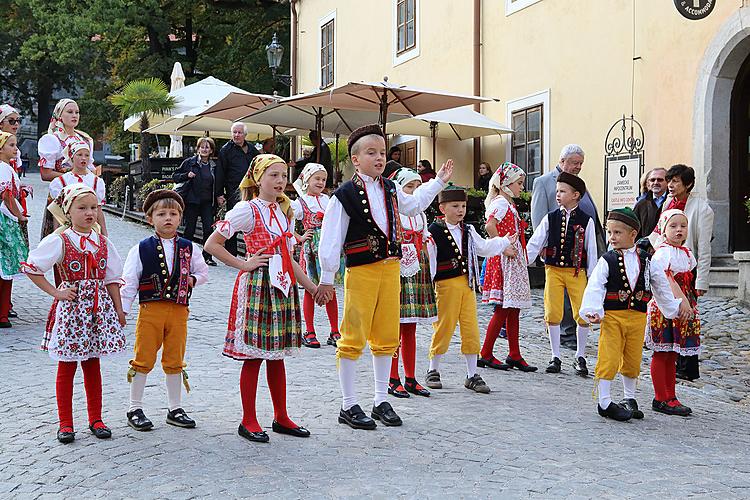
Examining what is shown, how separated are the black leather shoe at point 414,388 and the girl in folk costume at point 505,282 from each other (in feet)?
4.31

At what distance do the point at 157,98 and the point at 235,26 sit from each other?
12931mm

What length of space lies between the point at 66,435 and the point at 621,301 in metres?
3.49

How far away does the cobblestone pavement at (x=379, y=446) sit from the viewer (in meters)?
4.54

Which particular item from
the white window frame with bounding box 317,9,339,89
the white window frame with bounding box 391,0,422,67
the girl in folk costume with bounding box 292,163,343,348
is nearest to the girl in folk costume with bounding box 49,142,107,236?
the girl in folk costume with bounding box 292,163,343,348

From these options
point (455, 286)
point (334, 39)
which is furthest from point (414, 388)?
point (334, 39)

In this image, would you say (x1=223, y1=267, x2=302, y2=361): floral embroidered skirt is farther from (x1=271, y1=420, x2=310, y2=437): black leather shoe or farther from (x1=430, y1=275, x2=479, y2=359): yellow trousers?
(x1=430, y1=275, x2=479, y2=359): yellow trousers

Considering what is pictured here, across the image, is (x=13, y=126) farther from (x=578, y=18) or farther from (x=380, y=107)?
(x=578, y=18)

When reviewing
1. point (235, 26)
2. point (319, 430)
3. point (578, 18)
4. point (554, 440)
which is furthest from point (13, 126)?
point (235, 26)

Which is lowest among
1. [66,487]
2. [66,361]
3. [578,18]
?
[66,487]

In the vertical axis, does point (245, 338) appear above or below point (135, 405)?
above

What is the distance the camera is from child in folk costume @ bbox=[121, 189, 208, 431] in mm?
5539

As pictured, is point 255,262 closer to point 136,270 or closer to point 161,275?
point 161,275

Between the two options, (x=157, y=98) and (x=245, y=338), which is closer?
(x=245, y=338)

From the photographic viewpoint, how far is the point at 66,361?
5.34 m
